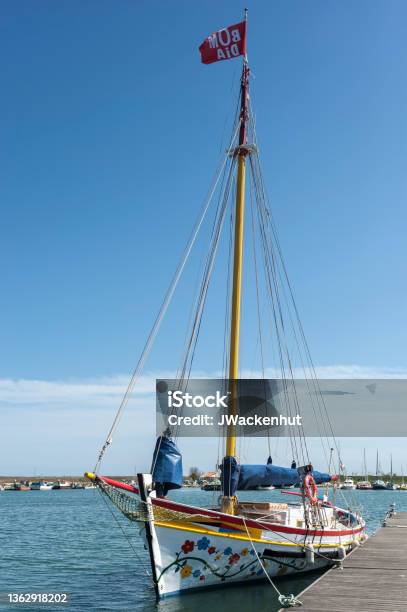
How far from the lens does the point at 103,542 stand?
124 ft

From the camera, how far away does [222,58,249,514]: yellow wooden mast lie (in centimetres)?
2211

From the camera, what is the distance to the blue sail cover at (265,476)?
73.6 ft

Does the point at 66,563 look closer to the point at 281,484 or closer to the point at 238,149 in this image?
the point at 281,484

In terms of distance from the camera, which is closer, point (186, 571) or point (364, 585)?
point (364, 585)

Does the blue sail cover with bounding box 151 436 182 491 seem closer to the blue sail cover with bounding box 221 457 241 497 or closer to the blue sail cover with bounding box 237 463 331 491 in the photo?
the blue sail cover with bounding box 221 457 241 497

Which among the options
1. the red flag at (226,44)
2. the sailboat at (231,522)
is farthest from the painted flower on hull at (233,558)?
the red flag at (226,44)

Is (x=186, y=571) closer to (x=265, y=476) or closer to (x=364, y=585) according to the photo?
(x=265, y=476)

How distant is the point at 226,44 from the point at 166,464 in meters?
18.4

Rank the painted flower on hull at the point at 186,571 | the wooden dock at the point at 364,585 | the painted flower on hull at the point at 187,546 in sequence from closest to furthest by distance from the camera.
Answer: the wooden dock at the point at 364,585, the painted flower on hull at the point at 187,546, the painted flower on hull at the point at 186,571

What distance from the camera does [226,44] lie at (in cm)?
2703

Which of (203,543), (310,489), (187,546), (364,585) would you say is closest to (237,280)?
(310,489)

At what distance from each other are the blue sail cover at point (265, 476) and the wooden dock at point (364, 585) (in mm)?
3543

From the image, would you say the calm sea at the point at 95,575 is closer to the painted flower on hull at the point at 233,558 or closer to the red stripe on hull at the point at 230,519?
the painted flower on hull at the point at 233,558

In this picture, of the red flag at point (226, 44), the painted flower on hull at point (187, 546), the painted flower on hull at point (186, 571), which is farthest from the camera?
the red flag at point (226, 44)
